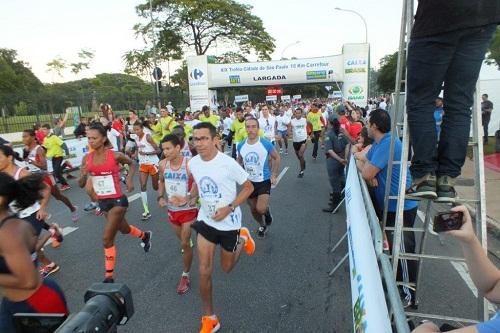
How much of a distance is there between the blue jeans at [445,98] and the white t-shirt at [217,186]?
6.49 feet

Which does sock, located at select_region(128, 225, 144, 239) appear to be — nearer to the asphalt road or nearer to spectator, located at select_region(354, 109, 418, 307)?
the asphalt road

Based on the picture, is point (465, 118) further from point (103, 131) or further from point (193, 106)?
point (193, 106)

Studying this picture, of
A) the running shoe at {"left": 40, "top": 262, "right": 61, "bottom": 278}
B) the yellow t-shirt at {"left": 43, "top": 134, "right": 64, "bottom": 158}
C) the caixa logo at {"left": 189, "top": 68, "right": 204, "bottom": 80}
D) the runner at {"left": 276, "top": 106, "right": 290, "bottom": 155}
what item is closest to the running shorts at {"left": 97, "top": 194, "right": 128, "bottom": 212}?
the running shoe at {"left": 40, "top": 262, "right": 61, "bottom": 278}

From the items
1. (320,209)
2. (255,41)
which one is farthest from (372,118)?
(255,41)

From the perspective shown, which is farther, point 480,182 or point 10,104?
point 10,104

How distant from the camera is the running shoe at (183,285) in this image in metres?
4.21

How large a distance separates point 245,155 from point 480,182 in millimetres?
4382

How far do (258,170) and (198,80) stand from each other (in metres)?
20.2

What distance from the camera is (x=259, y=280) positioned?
14.6 feet

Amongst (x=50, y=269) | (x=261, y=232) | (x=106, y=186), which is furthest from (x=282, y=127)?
(x=50, y=269)

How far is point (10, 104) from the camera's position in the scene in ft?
54.7

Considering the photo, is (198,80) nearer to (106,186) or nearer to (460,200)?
(106,186)

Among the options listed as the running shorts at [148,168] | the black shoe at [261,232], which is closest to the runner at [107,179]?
the black shoe at [261,232]

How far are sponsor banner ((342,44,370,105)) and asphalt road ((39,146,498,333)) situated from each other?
687 inches
